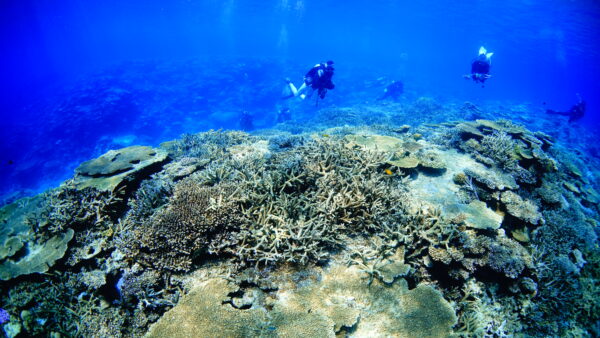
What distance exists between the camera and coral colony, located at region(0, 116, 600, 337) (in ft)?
10.7

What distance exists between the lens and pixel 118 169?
5574 millimetres

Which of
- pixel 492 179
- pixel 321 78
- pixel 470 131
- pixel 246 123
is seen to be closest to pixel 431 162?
pixel 492 179

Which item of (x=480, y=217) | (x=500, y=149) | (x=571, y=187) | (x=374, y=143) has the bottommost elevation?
(x=571, y=187)

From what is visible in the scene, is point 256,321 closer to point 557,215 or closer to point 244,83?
point 557,215

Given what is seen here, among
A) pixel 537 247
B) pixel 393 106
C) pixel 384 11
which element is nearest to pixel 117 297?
pixel 537 247

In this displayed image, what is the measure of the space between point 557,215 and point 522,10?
53.1m

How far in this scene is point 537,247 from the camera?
536cm

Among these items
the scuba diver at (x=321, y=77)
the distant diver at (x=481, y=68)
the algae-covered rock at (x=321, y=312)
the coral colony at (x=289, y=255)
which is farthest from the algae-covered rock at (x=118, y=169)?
the distant diver at (x=481, y=68)

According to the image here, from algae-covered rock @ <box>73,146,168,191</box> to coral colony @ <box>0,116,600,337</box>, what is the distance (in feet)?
0.15

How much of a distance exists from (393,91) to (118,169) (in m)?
32.8

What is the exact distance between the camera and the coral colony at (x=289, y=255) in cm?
326

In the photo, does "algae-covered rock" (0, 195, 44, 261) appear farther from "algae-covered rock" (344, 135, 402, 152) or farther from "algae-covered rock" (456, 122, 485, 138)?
"algae-covered rock" (456, 122, 485, 138)

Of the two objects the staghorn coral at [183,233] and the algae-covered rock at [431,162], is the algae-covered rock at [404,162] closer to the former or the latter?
the algae-covered rock at [431,162]

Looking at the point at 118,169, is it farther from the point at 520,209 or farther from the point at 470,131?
the point at 470,131
